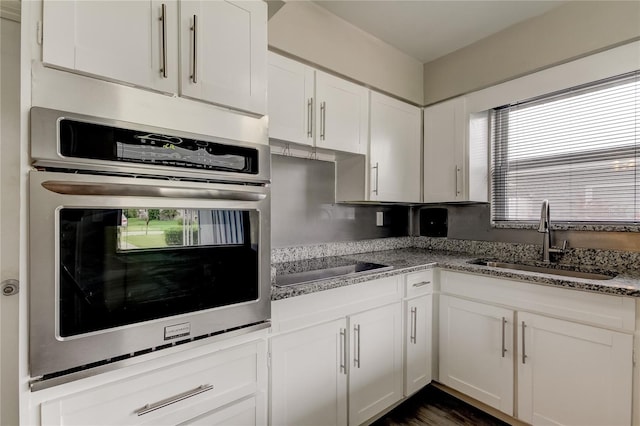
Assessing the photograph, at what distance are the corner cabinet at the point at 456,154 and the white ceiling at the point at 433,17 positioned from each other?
0.48m

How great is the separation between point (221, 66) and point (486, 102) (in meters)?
2.02

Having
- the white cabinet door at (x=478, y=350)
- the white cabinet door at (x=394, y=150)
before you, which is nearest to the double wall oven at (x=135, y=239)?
the white cabinet door at (x=394, y=150)

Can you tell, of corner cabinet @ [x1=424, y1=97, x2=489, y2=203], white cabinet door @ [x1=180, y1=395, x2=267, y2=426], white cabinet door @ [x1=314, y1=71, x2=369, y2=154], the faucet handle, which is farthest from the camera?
corner cabinet @ [x1=424, y1=97, x2=489, y2=203]

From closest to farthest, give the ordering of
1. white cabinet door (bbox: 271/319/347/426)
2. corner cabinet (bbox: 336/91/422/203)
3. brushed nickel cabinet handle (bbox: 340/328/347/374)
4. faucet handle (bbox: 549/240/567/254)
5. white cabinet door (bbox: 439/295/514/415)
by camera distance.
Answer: white cabinet door (bbox: 271/319/347/426) → brushed nickel cabinet handle (bbox: 340/328/347/374) → white cabinet door (bbox: 439/295/514/415) → faucet handle (bbox: 549/240/567/254) → corner cabinet (bbox: 336/91/422/203)

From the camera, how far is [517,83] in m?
2.21

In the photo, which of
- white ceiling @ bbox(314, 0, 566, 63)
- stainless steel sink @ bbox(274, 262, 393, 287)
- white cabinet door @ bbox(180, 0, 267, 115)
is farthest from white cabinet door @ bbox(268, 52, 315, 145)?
stainless steel sink @ bbox(274, 262, 393, 287)

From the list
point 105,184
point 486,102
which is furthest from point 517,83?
point 105,184

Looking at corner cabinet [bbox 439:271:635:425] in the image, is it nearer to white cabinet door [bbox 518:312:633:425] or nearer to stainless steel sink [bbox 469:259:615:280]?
white cabinet door [bbox 518:312:633:425]

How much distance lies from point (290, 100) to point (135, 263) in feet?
4.00

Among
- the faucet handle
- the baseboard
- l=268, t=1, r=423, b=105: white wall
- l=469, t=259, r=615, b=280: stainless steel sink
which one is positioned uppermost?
l=268, t=1, r=423, b=105: white wall

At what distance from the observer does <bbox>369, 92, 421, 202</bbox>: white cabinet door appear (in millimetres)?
2238

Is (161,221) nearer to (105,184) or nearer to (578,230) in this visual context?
(105,184)

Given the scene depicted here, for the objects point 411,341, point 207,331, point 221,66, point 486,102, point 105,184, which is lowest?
point 411,341

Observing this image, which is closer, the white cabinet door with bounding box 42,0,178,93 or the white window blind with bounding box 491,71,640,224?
the white cabinet door with bounding box 42,0,178,93
